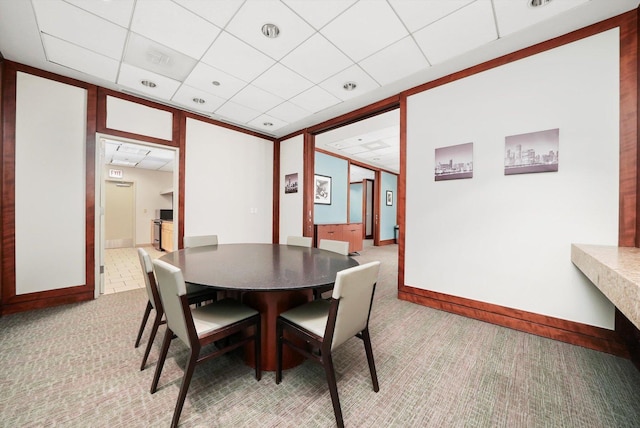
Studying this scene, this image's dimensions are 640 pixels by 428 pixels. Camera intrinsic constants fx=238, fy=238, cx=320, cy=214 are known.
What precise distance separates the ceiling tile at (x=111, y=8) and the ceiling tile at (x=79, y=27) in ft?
0.22

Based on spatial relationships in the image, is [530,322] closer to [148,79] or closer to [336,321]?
[336,321]

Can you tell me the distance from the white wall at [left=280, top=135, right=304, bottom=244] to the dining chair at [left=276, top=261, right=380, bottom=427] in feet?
10.8

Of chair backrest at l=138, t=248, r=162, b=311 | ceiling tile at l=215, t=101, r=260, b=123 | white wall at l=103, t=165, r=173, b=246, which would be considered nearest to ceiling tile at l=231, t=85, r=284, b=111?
ceiling tile at l=215, t=101, r=260, b=123

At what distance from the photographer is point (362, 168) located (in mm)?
8430

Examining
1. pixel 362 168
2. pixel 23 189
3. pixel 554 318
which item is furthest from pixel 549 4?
pixel 362 168

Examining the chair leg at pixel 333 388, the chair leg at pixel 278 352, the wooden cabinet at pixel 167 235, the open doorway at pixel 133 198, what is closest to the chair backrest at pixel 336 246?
the chair leg at pixel 278 352

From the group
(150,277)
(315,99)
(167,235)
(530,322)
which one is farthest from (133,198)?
(530,322)

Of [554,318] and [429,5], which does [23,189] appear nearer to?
[429,5]

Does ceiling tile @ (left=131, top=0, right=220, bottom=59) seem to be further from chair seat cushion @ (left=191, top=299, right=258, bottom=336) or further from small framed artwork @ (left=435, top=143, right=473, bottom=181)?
small framed artwork @ (left=435, top=143, right=473, bottom=181)

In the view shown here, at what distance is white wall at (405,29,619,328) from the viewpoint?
2104mm

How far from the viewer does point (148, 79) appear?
10.1 ft

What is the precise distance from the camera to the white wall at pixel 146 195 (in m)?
7.98

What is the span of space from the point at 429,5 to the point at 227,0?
1637 mm

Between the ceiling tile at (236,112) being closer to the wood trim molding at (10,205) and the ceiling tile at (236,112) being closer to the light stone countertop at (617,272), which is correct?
the wood trim molding at (10,205)
